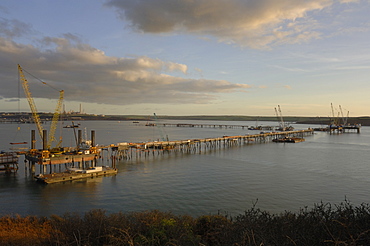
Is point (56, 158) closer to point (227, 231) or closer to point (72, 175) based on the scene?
point (72, 175)

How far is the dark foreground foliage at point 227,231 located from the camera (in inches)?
424

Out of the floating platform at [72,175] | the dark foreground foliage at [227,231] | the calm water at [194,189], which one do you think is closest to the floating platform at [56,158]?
the floating platform at [72,175]

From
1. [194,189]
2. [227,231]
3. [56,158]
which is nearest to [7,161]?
[56,158]

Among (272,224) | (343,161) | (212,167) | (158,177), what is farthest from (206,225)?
(343,161)

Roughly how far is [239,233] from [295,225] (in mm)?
3258

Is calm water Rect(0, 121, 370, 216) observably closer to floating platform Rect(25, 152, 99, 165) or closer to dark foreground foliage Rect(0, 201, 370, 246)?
floating platform Rect(25, 152, 99, 165)

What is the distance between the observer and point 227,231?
37.7ft

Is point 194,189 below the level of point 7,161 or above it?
below

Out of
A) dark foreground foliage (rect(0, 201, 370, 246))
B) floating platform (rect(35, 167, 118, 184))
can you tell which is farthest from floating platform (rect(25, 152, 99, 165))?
dark foreground foliage (rect(0, 201, 370, 246))

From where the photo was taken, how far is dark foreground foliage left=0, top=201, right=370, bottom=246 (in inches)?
424

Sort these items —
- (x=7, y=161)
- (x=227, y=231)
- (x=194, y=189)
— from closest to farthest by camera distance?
(x=227, y=231) → (x=194, y=189) → (x=7, y=161)

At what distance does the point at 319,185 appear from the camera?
40125 millimetres

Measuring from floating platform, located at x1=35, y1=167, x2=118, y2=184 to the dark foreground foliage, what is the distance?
1952 cm

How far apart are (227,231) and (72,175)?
1449 inches
